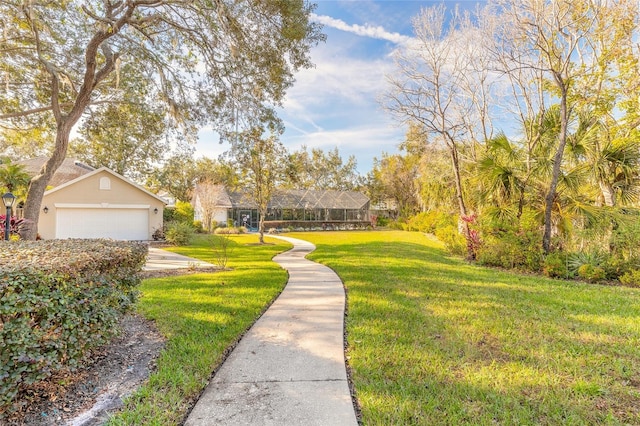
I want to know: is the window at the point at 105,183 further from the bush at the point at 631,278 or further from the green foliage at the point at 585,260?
the bush at the point at 631,278

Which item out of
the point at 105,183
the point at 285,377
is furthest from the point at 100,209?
the point at 285,377

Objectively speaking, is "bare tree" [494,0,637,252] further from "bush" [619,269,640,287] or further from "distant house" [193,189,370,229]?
"distant house" [193,189,370,229]

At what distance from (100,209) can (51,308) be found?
1748 cm

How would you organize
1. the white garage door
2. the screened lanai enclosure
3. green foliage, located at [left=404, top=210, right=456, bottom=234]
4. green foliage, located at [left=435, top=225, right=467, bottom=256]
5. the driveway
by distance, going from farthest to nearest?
the screened lanai enclosure → green foliage, located at [left=404, top=210, right=456, bottom=234] → the white garage door → green foliage, located at [left=435, top=225, right=467, bottom=256] → the driveway

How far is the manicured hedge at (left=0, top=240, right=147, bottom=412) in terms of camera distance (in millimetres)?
2143

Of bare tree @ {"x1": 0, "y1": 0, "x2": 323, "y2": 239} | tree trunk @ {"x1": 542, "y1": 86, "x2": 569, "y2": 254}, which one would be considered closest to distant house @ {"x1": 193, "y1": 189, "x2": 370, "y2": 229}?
bare tree @ {"x1": 0, "y1": 0, "x2": 323, "y2": 239}

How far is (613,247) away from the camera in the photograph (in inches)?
309

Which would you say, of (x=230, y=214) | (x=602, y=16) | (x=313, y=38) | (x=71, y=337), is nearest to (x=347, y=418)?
(x=71, y=337)

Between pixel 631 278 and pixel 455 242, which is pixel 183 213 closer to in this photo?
pixel 455 242

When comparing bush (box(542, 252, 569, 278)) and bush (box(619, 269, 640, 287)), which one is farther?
bush (box(542, 252, 569, 278))

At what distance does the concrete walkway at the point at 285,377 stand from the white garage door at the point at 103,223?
15.9 metres

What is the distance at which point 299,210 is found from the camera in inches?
1296

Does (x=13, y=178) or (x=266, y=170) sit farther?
(x=266, y=170)

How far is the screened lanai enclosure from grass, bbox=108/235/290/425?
71.8 feet
